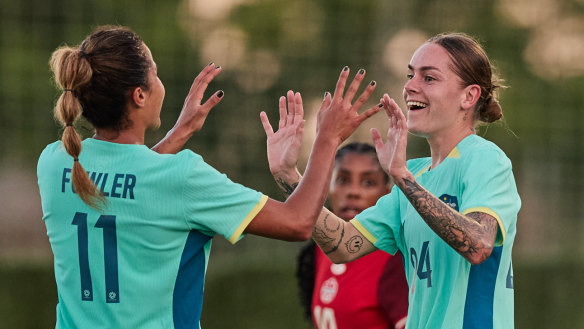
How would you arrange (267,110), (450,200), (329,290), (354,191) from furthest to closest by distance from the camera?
(267,110)
(354,191)
(329,290)
(450,200)

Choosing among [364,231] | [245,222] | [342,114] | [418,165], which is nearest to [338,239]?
[364,231]

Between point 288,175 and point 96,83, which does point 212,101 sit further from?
point 96,83

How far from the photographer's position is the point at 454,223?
362 centimetres

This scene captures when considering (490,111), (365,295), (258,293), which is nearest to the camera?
(490,111)

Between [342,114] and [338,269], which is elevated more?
[342,114]

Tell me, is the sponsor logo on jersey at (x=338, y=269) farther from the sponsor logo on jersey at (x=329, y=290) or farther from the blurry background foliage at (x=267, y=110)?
the blurry background foliage at (x=267, y=110)

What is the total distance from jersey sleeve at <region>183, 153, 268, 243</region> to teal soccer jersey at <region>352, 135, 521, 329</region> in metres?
0.90

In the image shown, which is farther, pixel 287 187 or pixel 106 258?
pixel 287 187

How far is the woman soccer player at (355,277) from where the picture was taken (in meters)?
5.10

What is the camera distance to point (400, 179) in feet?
12.4

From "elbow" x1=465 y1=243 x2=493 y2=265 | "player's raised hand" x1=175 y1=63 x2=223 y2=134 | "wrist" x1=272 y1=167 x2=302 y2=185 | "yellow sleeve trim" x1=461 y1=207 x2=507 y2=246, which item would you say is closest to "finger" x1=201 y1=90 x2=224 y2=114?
"player's raised hand" x1=175 y1=63 x2=223 y2=134

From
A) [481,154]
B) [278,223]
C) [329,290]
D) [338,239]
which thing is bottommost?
[329,290]

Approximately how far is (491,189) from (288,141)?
96 cm

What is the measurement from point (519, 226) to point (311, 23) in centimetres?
355
